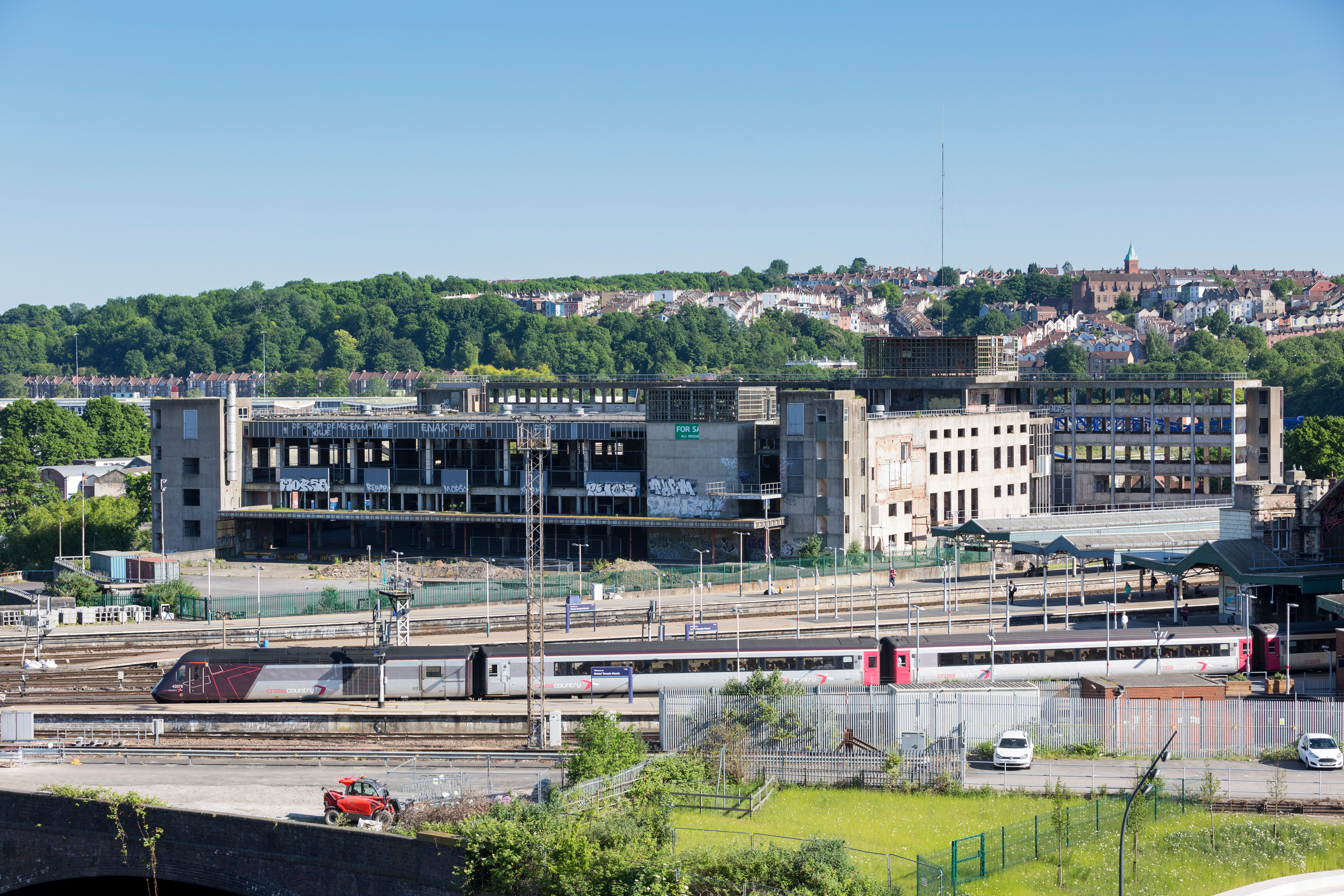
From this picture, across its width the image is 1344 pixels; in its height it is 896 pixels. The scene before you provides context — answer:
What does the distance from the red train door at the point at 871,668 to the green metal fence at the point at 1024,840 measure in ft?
53.0

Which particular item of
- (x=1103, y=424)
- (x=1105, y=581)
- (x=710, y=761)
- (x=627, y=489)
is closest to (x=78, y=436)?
(x=627, y=489)

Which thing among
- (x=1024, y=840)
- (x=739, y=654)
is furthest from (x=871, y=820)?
(x=739, y=654)

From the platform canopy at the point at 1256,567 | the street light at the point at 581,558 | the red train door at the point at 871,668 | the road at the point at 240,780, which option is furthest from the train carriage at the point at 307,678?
the platform canopy at the point at 1256,567

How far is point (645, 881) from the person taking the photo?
112 ft

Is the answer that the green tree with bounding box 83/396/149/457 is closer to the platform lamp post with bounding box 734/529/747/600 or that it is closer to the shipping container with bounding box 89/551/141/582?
the shipping container with bounding box 89/551/141/582

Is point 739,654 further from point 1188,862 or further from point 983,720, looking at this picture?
point 1188,862

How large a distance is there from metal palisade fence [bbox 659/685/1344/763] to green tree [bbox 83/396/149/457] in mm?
143108

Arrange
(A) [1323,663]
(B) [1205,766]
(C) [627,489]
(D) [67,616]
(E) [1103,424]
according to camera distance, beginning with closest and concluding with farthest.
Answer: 1. (B) [1205,766]
2. (A) [1323,663]
3. (D) [67,616]
4. (C) [627,489]
5. (E) [1103,424]

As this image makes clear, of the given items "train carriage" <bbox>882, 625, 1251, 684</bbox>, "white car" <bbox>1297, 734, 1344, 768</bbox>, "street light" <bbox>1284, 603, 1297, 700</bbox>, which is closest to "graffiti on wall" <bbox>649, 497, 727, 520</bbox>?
"train carriage" <bbox>882, 625, 1251, 684</bbox>

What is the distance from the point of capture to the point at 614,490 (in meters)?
99.5

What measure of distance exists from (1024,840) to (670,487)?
61625mm

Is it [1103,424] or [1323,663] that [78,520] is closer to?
[1103,424]

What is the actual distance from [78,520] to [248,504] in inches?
616

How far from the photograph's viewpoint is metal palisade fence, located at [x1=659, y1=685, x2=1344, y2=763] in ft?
146
